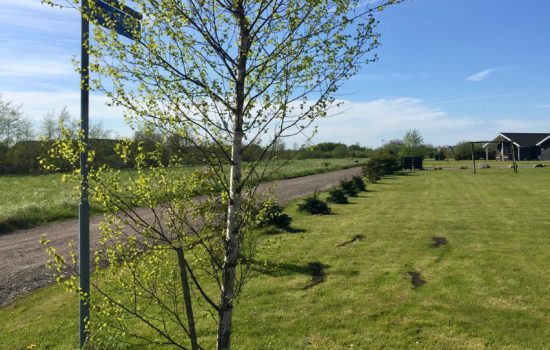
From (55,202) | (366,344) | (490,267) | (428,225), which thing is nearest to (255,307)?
(366,344)

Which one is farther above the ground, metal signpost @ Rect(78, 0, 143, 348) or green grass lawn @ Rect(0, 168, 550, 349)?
metal signpost @ Rect(78, 0, 143, 348)

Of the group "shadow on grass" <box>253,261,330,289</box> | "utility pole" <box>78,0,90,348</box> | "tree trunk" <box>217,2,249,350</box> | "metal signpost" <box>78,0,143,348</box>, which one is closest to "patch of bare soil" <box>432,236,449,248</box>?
"shadow on grass" <box>253,261,330,289</box>

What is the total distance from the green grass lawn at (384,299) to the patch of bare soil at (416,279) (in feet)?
0.39

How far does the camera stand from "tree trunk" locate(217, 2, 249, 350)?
3127mm

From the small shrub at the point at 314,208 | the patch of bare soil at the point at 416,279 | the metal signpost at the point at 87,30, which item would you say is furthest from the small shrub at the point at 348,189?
the metal signpost at the point at 87,30

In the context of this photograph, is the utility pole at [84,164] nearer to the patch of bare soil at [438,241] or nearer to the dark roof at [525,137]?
the patch of bare soil at [438,241]

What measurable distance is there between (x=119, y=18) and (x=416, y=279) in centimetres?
690

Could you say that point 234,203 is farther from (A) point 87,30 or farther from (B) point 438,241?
(B) point 438,241

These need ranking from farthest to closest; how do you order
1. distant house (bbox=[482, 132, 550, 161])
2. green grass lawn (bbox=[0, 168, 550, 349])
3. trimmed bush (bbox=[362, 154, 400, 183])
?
distant house (bbox=[482, 132, 550, 161]) → trimmed bush (bbox=[362, 154, 400, 183]) → green grass lawn (bbox=[0, 168, 550, 349])

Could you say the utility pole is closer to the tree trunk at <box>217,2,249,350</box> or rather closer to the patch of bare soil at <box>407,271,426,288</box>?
the tree trunk at <box>217,2,249,350</box>

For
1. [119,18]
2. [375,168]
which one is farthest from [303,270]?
[375,168]

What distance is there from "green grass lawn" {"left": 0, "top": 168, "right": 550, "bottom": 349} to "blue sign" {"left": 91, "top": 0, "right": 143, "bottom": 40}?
2101mm

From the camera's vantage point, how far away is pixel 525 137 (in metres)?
74.4

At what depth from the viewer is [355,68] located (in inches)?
130
